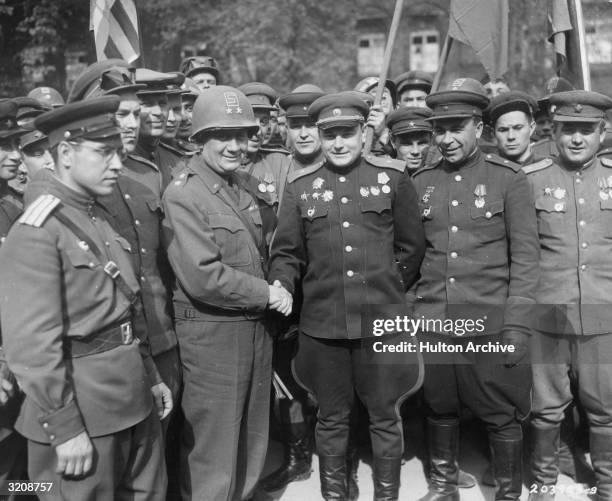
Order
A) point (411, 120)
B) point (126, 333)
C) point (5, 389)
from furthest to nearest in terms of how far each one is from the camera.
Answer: point (411, 120), point (5, 389), point (126, 333)

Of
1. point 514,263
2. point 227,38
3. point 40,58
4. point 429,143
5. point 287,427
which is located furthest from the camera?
point 227,38

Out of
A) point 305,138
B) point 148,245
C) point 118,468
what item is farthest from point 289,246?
point 118,468

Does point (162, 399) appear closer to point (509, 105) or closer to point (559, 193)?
point (559, 193)

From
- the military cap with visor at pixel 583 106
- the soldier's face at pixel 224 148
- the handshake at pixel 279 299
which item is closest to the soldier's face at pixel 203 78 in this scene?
the soldier's face at pixel 224 148

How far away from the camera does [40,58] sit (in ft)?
41.9

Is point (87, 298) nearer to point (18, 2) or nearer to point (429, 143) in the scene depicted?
point (429, 143)

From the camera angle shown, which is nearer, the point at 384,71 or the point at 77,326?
the point at 77,326

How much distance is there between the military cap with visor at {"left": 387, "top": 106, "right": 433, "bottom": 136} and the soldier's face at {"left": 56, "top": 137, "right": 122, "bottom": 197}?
8.22 ft

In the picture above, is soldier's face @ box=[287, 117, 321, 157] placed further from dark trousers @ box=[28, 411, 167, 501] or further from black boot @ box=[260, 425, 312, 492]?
dark trousers @ box=[28, 411, 167, 501]

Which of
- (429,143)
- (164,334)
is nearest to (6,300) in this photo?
(164,334)

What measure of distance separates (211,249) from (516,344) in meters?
1.78

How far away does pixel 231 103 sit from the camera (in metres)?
3.83

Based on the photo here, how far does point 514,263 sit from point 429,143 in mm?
1459

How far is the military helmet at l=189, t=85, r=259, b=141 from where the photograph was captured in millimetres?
3777
